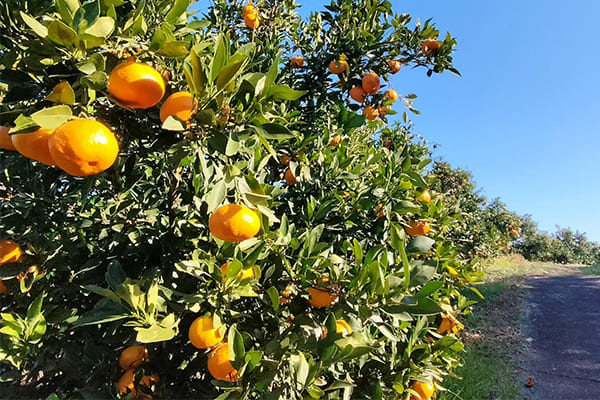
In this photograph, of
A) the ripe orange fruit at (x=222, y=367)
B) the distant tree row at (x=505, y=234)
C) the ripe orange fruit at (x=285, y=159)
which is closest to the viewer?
the ripe orange fruit at (x=222, y=367)

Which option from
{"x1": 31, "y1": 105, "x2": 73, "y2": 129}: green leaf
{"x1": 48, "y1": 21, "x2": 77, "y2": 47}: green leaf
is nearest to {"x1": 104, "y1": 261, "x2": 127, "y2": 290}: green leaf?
{"x1": 31, "y1": 105, "x2": 73, "y2": 129}: green leaf

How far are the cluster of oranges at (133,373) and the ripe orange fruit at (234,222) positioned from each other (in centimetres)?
61

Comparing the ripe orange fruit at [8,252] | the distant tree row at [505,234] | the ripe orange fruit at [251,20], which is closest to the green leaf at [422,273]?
the ripe orange fruit at [8,252]

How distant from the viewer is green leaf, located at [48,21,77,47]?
631mm

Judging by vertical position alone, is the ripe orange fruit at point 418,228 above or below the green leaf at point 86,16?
below

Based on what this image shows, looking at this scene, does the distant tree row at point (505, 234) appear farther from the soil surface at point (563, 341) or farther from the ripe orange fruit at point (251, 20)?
the ripe orange fruit at point (251, 20)

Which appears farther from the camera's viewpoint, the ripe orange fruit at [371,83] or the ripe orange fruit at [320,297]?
the ripe orange fruit at [371,83]

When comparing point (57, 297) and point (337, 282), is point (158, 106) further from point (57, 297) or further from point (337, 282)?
point (57, 297)

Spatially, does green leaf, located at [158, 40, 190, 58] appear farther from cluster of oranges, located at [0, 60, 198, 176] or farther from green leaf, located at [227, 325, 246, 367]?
green leaf, located at [227, 325, 246, 367]

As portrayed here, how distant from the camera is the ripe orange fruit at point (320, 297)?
3.63ft

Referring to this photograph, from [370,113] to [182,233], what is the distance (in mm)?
1323

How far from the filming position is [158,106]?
0.85 m

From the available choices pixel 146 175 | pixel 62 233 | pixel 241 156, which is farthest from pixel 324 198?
pixel 62 233

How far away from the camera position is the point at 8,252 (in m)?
1.16
